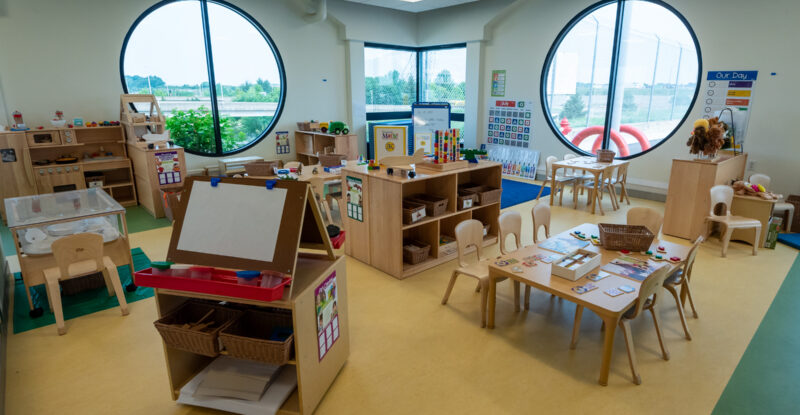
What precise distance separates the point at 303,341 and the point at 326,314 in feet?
0.98

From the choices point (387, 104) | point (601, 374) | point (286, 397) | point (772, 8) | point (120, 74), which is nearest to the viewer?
point (286, 397)

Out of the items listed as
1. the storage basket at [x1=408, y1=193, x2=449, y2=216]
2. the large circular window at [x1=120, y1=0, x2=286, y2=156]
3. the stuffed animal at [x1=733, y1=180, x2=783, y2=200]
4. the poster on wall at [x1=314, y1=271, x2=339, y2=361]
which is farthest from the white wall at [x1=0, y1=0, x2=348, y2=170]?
the stuffed animal at [x1=733, y1=180, x2=783, y2=200]

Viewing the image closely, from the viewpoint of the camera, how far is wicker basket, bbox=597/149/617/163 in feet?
23.7

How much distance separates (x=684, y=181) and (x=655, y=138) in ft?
9.28

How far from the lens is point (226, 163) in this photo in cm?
792

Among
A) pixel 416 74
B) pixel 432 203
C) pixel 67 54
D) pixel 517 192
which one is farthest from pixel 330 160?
pixel 416 74

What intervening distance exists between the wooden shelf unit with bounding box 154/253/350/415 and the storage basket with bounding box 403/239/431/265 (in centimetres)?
170

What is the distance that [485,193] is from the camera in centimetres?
511

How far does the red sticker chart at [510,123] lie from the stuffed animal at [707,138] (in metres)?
3.92

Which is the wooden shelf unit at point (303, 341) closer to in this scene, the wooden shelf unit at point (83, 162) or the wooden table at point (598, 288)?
the wooden table at point (598, 288)

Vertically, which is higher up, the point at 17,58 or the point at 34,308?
the point at 17,58

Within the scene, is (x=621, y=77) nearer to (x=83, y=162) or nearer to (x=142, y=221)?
(x=142, y=221)

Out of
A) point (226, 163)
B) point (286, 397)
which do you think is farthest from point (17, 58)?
point (286, 397)

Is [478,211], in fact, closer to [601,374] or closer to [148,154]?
[601,374]
